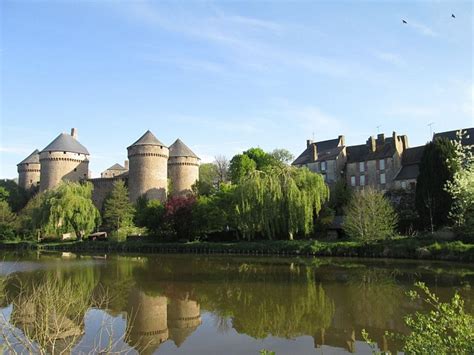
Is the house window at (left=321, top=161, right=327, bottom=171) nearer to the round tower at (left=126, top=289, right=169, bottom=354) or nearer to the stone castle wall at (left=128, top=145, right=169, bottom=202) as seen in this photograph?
the stone castle wall at (left=128, top=145, right=169, bottom=202)

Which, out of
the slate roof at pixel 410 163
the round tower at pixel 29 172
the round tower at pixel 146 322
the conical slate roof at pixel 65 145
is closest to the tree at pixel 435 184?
the slate roof at pixel 410 163

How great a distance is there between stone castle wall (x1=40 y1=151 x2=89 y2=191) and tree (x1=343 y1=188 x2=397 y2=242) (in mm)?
31741

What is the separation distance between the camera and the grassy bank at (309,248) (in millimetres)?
19828

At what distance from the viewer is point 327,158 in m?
39.4

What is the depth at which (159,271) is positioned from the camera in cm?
1817

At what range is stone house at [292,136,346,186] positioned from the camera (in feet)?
127

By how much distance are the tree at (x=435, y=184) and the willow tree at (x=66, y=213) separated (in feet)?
75.8

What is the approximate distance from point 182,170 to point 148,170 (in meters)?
4.89

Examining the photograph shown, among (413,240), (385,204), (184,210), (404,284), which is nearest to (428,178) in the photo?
(385,204)

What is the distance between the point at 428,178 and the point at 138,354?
22.0 metres

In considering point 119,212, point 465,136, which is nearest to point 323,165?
point 465,136

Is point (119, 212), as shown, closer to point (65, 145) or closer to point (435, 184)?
point (65, 145)

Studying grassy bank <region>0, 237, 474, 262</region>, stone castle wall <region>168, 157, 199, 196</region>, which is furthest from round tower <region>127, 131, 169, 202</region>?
grassy bank <region>0, 237, 474, 262</region>

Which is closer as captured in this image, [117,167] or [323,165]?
[323,165]
